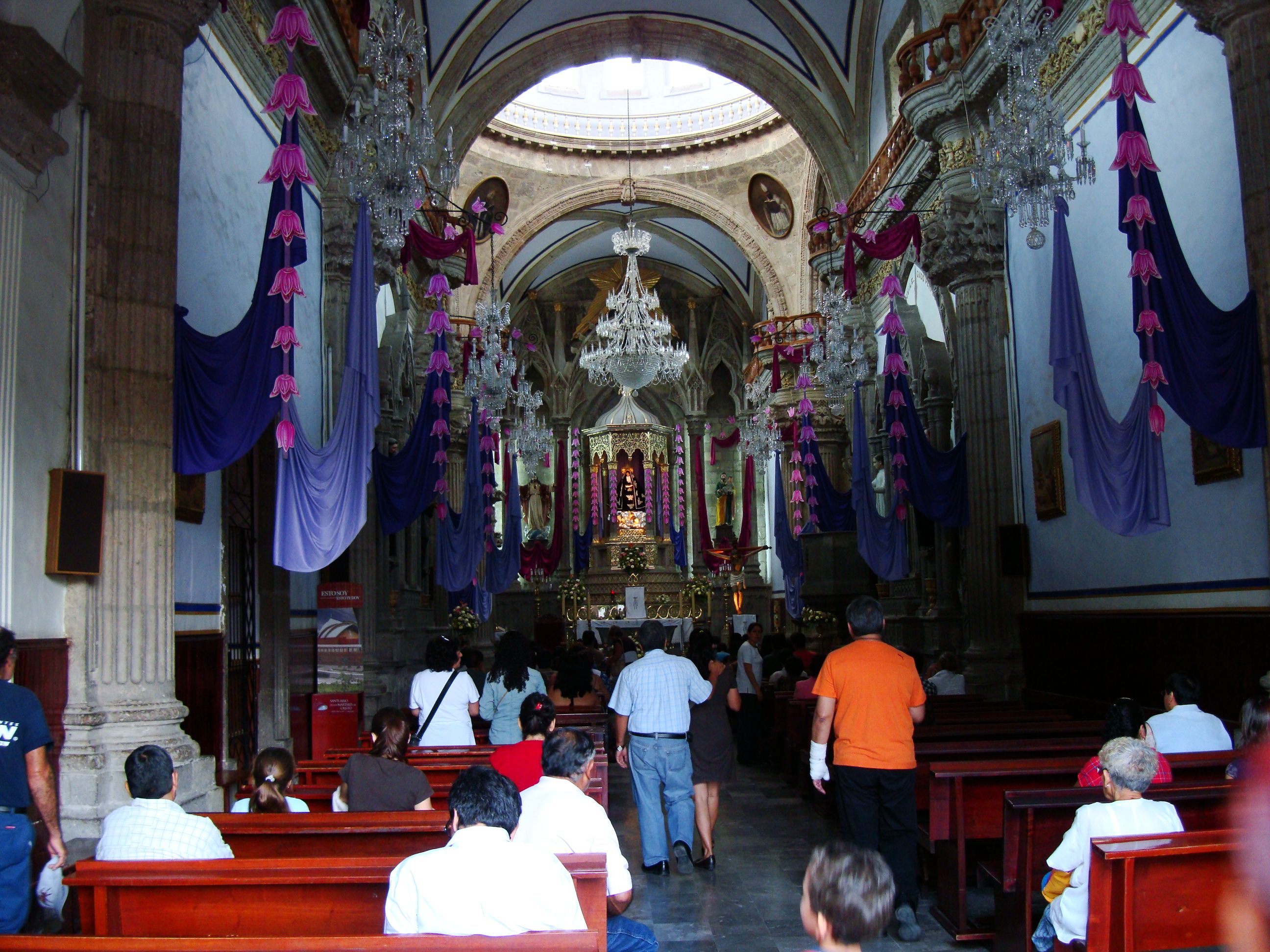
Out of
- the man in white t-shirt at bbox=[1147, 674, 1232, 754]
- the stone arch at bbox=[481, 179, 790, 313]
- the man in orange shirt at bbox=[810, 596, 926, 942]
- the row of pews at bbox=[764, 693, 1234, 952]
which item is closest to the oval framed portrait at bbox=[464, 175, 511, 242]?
the stone arch at bbox=[481, 179, 790, 313]

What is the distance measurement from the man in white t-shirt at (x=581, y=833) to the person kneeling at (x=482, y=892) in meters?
0.82

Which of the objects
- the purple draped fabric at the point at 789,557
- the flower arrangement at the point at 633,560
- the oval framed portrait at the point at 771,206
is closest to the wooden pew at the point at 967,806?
the purple draped fabric at the point at 789,557

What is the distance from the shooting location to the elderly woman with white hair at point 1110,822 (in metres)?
3.22

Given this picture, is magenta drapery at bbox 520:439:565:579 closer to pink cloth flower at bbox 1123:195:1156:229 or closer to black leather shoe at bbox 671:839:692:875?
black leather shoe at bbox 671:839:692:875

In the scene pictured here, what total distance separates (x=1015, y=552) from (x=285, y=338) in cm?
689

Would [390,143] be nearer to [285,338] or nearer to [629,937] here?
[285,338]

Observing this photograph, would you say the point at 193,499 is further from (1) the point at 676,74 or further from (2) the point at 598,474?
(2) the point at 598,474

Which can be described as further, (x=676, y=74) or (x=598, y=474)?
(x=598, y=474)

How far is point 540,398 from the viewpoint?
56.9ft

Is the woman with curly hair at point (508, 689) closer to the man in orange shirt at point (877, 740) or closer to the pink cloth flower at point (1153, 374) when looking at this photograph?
the man in orange shirt at point (877, 740)

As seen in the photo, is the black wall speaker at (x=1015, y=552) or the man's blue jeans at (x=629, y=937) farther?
the black wall speaker at (x=1015, y=552)

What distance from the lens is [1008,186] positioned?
618cm

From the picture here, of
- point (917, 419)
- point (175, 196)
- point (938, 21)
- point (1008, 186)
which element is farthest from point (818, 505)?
point (175, 196)

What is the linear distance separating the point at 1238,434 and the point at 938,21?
22.1 feet
